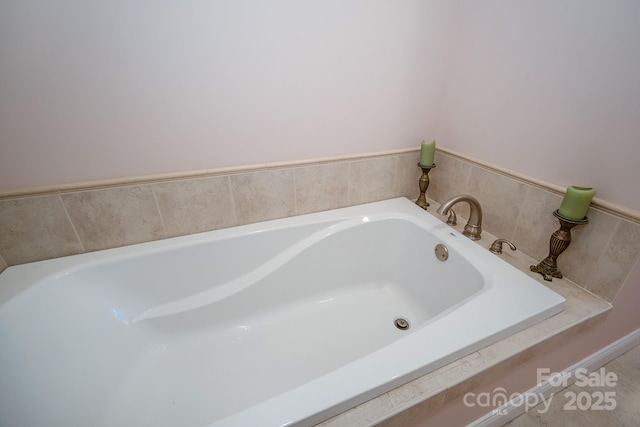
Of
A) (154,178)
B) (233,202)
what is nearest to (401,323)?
(233,202)

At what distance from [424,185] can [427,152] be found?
170 millimetres

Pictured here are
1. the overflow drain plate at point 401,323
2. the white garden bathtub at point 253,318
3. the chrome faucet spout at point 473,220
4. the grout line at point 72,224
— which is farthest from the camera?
the overflow drain plate at point 401,323

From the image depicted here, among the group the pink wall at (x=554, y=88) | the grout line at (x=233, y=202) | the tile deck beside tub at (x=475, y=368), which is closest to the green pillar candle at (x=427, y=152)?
the pink wall at (x=554, y=88)

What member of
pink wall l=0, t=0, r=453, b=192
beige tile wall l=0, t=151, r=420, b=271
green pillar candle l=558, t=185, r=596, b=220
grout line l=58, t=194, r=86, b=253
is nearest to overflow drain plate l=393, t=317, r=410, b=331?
beige tile wall l=0, t=151, r=420, b=271

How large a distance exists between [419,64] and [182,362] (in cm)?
159

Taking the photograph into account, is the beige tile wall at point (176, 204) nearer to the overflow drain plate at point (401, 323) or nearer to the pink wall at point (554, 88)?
the pink wall at point (554, 88)

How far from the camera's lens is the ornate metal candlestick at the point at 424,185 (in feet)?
4.30

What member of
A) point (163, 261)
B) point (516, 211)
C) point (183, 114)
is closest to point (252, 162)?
point (183, 114)

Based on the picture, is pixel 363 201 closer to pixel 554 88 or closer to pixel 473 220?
pixel 473 220

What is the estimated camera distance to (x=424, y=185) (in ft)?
4.43

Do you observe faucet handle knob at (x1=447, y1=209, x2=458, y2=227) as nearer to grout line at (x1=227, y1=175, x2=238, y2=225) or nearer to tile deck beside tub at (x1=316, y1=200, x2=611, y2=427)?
tile deck beside tub at (x1=316, y1=200, x2=611, y2=427)

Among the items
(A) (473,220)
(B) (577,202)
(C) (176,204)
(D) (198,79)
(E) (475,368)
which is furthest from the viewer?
(A) (473,220)

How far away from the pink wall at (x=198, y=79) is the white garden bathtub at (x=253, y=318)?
36cm

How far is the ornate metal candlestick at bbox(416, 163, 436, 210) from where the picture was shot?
1311mm
